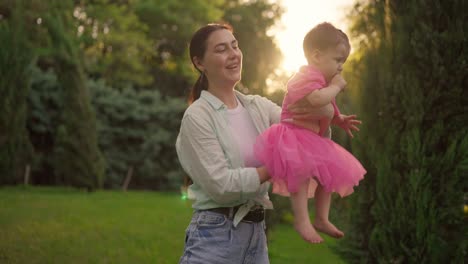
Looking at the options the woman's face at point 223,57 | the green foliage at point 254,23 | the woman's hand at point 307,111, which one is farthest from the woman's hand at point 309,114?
the green foliage at point 254,23

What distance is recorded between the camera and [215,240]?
277 centimetres

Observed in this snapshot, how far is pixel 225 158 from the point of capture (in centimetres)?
271

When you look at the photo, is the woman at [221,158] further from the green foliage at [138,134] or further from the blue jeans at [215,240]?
the green foliage at [138,134]

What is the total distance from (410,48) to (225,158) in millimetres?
3307

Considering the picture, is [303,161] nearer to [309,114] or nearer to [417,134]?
[309,114]

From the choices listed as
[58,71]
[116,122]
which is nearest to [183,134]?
[58,71]

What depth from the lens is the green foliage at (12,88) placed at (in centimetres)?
1514

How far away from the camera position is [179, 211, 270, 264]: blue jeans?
→ 2.76 meters

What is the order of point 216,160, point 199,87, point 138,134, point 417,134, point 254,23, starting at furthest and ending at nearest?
point 254,23 < point 138,134 < point 417,134 < point 199,87 < point 216,160

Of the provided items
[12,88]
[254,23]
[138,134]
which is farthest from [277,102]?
[254,23]

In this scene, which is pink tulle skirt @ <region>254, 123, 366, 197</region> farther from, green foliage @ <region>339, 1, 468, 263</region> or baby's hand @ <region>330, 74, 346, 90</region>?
green foliage @ <region>339, 1, 468, 263</region>

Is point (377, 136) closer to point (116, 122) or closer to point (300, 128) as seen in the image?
point (300, 128)

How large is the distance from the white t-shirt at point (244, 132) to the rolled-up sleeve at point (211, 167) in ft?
0.38

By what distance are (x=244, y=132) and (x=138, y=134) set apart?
61.4 feet
